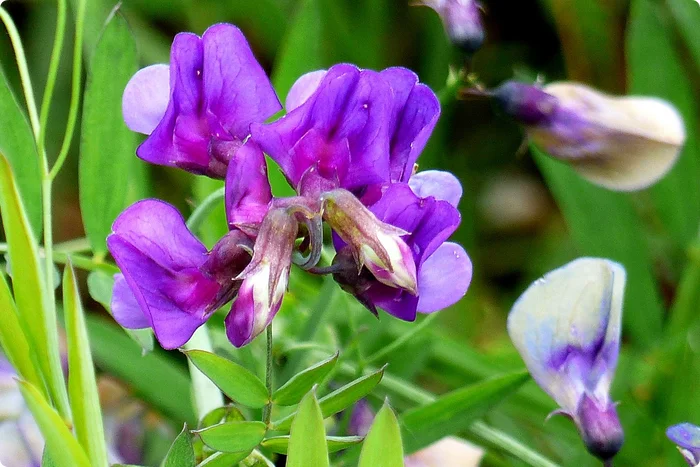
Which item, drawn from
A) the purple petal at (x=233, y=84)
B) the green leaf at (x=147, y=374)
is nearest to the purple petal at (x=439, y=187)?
the purple petal at (x=233, y=84)

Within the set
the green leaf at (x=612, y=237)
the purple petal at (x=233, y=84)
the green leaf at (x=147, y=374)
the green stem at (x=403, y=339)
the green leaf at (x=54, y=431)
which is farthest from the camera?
the green leaf at (x=612, y=237)

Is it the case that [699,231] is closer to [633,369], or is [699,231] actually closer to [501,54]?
[633,369]

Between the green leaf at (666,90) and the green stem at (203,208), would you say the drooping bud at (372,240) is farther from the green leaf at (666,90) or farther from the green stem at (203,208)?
the green leaf at (666,90)

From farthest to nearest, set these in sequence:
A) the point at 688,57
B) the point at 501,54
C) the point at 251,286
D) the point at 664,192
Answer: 1. the point at 501,54
2. the point at 688,57
3. the point at 664,192
4. the point at 251,286

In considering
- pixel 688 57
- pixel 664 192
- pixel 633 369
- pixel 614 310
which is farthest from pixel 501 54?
pixel 614 310

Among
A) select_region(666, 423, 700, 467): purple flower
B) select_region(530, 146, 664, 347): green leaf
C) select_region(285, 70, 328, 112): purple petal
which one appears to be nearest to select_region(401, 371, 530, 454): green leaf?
select_region(666, 423, 700, 467): purple flower

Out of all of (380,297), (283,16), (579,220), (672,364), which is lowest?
(672,364)

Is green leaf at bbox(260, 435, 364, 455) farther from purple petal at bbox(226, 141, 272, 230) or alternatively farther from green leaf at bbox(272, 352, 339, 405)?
purple petal at bbox(226, 141, 272, 230)
